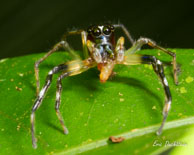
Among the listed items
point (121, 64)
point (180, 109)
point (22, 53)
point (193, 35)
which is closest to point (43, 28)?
point (22, 53)

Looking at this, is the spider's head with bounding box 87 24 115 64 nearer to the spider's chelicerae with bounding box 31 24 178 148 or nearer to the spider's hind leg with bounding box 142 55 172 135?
the spider's chelicerae with bounding box 31 24 178 148

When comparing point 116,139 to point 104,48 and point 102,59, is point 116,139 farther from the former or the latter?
point 104,48

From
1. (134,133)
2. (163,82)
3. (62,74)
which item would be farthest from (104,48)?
(134,133)

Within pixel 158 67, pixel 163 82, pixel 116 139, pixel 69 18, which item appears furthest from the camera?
pixel 69 18

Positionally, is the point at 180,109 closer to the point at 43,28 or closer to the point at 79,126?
the point at 79,126

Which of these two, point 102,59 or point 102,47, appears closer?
point 102,59

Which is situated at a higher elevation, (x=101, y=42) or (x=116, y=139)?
(x=101, y=42)

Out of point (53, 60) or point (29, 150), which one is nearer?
point (29, 150)

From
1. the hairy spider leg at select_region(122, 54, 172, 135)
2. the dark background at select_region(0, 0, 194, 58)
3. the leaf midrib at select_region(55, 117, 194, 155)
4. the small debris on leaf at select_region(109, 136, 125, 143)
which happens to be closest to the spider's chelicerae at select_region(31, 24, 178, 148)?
the hairy spider leg at select_region(122, 54, 172, 135)
